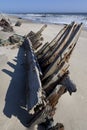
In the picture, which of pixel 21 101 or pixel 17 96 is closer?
pixel 21 101

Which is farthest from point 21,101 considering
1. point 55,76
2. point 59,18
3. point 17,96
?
point 59,18

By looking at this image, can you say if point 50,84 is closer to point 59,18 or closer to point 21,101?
point 21,101

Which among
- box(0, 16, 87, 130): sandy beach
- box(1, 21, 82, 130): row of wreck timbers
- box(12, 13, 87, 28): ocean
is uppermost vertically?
box(1, 21, 82, 130): row of wreck timbers

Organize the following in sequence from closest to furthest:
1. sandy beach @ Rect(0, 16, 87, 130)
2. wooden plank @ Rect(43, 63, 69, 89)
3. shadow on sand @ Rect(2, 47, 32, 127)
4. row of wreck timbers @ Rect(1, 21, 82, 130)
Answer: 1. row of wreck timbers @ Rect(1, 21, 82, 130)
2. sandy beach @ Rect(0, 16, 87, 130)
3. shadow on sand @ Rect(2, 47, 32, 127)
4. wooden plank @ Rect(43, 63, 69, 89)

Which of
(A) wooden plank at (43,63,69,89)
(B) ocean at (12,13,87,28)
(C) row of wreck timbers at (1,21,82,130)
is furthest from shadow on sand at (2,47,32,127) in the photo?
(B) ocean at (12,13,87,28)

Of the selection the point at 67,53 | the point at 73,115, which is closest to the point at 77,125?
the point at 73,115

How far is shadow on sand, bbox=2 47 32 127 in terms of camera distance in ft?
22.4

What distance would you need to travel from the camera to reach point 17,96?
25.8 ft

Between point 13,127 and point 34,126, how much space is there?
0.47 m

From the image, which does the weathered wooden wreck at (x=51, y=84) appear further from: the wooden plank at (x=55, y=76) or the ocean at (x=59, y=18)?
the ocean at (x=59, y=18)

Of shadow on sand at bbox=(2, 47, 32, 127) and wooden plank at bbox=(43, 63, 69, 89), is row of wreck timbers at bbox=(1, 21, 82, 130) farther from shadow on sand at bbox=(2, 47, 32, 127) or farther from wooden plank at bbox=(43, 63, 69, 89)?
shadow on sand at bbox=(2, 47, 32, 127)

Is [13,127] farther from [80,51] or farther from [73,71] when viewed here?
[80,51]

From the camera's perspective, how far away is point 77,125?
22.7 ft

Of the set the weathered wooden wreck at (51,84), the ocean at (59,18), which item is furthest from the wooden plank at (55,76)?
the ocean at (59,18)
